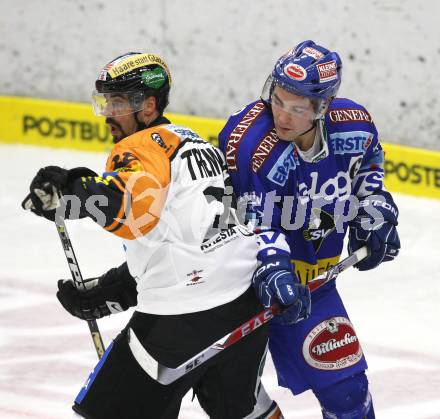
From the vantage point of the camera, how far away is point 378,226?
12.3ft

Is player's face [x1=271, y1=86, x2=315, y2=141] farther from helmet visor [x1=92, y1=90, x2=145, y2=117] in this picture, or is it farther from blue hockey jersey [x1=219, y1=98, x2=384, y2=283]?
helmet visor [x1=92, y1=90, x2=145, y2=117]

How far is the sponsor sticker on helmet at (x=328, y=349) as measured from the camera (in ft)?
12.1

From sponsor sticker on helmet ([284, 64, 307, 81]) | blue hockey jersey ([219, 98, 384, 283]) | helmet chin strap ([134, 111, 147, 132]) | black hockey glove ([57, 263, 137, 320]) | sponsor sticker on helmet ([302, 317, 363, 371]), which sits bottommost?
sponsor sticker on helmet ([302, 317, 363, 371])

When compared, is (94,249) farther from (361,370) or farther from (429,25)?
(361,370)

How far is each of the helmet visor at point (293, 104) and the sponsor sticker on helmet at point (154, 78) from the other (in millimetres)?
321

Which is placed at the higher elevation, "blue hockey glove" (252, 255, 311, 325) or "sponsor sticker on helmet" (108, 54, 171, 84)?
"sponsor sticker on helmet" (108, 54, 171, 84)

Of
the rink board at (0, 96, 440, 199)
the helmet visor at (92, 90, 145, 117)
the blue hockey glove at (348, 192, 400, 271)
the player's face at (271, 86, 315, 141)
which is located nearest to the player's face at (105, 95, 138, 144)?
the helmet visor at (92, 90, 145, 117)

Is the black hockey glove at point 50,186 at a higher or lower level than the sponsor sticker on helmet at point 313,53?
lower

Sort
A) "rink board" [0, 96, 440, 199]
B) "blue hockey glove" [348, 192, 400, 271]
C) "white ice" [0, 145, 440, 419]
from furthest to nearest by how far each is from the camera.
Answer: "rink board" [0, 96, 440, 199]
"white ice" [0, 145, 440, 419]
"blue hockey glove" [348, 192, 400, 271]

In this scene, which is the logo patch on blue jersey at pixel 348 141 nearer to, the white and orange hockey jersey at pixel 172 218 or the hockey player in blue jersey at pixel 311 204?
the hockey player in blue jersey at pixel 311 204

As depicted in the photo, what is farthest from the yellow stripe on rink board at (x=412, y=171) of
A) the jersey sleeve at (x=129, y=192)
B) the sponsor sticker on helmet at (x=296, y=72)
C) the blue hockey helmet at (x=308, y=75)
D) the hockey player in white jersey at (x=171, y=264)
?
the jersey sleeve at (x=129, y=192)

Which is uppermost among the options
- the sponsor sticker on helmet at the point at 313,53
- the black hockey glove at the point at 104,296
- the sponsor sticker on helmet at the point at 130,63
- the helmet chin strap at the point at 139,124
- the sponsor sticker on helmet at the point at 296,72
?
the sponsor sticker on helmet at the point at 313,53

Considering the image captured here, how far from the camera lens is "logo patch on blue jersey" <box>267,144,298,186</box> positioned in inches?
138

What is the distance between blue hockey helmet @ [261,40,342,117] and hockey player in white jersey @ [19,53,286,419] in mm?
293
